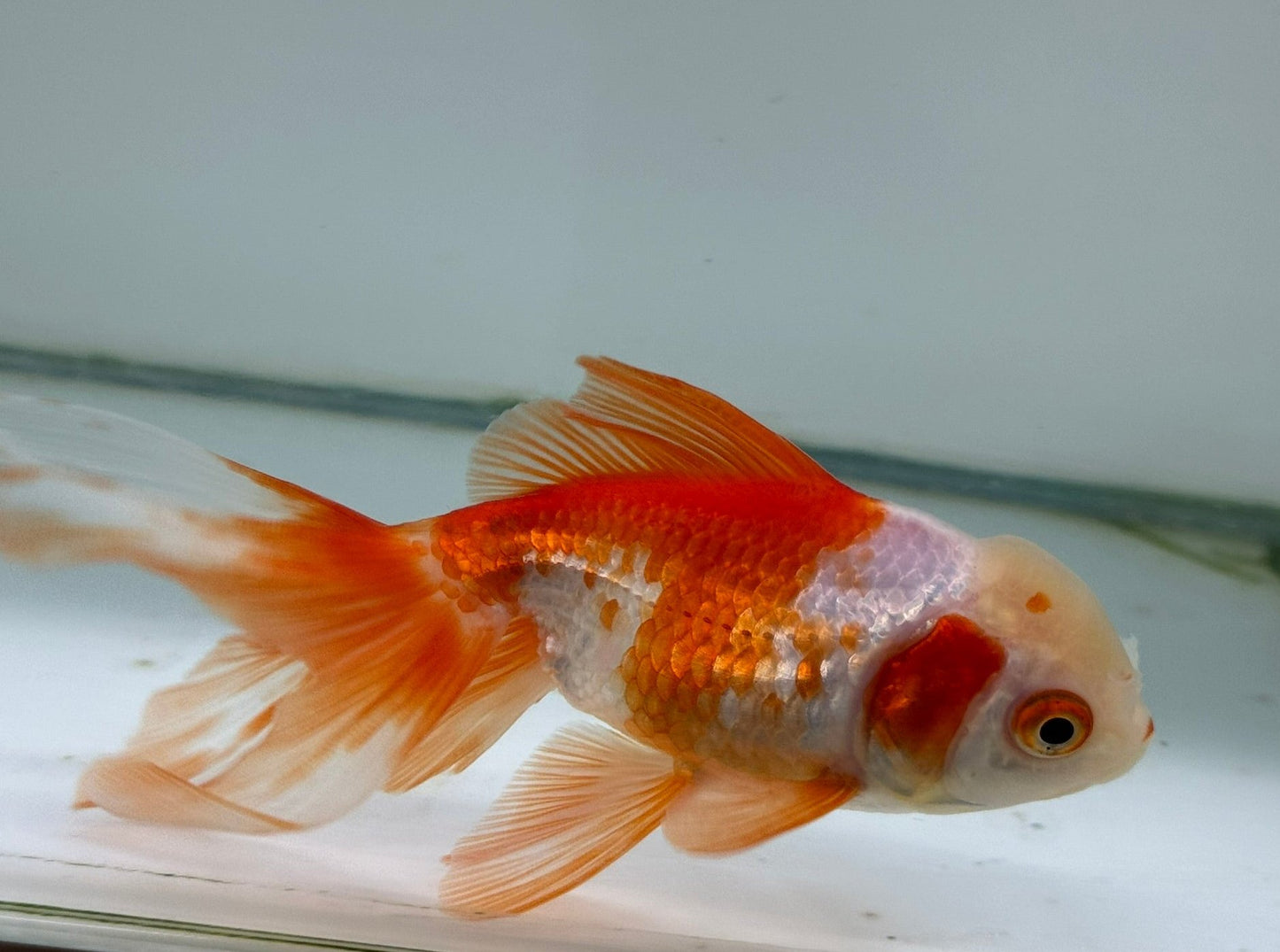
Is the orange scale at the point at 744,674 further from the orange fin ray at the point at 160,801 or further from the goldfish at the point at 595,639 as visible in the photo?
the orange fin ray at the point at 160,801

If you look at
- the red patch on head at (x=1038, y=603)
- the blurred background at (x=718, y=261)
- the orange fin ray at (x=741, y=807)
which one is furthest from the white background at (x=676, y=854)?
the red patch on head at (x=1038, y=603)

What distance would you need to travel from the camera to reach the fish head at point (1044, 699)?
513 millimetres

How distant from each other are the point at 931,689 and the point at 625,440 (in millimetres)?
238

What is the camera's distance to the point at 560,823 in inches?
23.0

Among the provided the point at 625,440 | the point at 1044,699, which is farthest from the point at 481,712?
the point at 1044,699

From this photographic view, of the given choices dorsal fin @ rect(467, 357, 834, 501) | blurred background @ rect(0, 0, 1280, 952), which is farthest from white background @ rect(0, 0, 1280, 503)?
dorsal fin @ rect(467, 357, 834, 501)

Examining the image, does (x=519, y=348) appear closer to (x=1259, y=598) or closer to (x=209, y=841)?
(x=209, y=841)

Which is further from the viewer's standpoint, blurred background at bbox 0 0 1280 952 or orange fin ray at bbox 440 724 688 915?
blurred background at bbox 0 0 1280 952

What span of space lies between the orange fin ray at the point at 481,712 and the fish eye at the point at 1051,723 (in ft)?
0.95

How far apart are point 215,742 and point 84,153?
1.03 m

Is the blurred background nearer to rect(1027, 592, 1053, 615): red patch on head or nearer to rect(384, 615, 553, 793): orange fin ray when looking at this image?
rect(384, 615, 553, 793): orange fin ray

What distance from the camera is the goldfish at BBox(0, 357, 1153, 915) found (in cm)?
53

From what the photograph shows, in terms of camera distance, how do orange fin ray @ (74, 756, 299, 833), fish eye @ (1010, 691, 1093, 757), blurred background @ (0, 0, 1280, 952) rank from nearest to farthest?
1. fish eye @ (1010, 691, 1093, 757)
2. orange fin ray @ (74, 756, 299, 833)
3. blurred background @ (0, 0, 1280, 952)

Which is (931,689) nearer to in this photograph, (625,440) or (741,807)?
(741,807)
